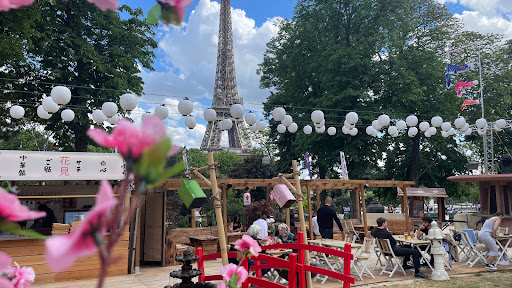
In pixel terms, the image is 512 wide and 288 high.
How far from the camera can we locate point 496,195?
1353 cm

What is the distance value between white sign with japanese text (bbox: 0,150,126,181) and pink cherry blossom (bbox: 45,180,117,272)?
743cm

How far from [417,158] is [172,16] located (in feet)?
69.1

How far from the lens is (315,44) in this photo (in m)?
20.4

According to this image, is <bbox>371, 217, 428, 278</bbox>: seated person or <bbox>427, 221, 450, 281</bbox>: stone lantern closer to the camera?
<bbox>427, 221, 450, 281</bbox>: stone lantern

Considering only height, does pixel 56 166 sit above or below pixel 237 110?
below

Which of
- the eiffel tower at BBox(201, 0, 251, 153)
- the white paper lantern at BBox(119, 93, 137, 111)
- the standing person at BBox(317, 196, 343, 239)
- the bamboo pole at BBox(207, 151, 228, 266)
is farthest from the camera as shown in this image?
the eiffel tower at BBox(201, 0, 251, 153)

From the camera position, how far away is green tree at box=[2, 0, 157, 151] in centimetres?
1560

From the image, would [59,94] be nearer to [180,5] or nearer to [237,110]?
[237,110]

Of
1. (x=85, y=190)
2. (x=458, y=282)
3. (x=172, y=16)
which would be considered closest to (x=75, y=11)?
(x=85, y=190)

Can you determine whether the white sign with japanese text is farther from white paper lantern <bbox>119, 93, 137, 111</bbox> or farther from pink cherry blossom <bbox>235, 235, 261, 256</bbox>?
pink cherry blossom <bbox>235, 235, 261, 256</bbox>

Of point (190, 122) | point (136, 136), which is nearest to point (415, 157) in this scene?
point (190, 122)

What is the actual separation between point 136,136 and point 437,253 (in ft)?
29.2

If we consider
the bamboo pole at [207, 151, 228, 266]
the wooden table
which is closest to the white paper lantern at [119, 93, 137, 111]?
the wooden table

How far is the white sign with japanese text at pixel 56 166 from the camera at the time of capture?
25.4 ft
